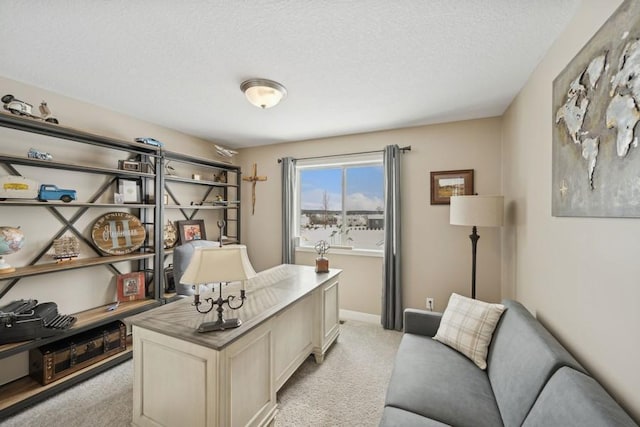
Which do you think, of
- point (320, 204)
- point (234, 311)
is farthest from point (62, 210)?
point (320, 204)

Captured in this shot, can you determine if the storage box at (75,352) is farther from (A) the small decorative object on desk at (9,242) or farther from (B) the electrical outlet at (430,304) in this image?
(B) the electrical outlet at (430,304)

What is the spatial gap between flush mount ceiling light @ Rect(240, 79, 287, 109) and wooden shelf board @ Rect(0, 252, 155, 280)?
2117mm

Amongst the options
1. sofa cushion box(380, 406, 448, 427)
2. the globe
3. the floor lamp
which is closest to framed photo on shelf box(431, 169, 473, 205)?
the floor lamp

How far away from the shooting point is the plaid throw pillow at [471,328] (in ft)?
5.79

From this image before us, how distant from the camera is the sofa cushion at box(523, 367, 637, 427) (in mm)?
841

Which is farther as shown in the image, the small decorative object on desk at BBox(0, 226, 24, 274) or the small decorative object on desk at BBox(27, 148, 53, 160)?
the small decorative object on desk at BBox(27, 148, 53, 160)

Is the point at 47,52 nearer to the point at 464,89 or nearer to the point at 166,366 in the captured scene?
the point at 166,366

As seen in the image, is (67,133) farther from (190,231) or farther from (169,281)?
(169,281)

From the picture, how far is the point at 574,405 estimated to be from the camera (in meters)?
0.93

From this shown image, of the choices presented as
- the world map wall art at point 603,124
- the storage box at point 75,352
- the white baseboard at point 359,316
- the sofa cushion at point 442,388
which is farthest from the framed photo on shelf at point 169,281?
the world map wall art at point 603,124

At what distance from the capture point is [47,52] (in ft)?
5.92

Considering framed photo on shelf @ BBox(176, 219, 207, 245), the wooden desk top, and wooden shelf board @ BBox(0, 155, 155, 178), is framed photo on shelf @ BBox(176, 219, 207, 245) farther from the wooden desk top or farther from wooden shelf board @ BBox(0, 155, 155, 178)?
the wooden desk top

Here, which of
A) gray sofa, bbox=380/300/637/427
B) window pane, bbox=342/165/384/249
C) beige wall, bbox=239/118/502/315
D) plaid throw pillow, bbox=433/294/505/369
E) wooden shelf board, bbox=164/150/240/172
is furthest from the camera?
window pane, bbox=342/165/384/249

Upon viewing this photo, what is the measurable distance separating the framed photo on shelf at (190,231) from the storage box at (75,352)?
123 centimetres
